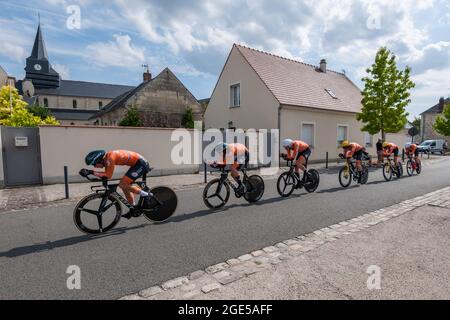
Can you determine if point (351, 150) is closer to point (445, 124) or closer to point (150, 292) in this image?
point (150, 292)

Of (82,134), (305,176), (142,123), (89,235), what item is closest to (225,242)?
(89,235)

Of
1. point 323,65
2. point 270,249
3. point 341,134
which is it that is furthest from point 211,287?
point 323,65

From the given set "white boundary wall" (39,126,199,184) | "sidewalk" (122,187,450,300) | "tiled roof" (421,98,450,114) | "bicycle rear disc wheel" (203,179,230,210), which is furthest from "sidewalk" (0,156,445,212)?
"tiled roof" (421,98,450,114)

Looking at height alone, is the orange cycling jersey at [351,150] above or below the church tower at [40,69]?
below

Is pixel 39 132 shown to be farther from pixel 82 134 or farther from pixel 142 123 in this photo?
pixel 142 123

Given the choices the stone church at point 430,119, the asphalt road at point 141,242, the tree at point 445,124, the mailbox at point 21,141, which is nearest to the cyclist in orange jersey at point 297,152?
the asphalt road at point 141,242

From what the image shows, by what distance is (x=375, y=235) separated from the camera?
15.3 ft

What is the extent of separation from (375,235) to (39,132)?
34.6ft

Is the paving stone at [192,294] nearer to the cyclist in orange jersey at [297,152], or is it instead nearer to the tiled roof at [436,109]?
the cyclist in orange jersey at [297,152]

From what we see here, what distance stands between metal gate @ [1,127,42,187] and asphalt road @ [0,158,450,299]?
155 inches

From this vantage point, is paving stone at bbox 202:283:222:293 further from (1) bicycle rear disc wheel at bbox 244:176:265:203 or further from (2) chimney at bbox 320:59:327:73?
(2) chimney at bbox 320:59:327:73

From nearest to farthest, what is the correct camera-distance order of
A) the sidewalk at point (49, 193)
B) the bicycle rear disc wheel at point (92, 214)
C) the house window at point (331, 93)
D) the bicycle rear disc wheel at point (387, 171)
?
the bicycle rear disc wheel at point (92, 214)
the sidewalk at point (49, 193)
the bicycle rear disc wheel at point (387, 171)
the house window at point (331, 93)

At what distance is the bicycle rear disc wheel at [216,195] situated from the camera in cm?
636

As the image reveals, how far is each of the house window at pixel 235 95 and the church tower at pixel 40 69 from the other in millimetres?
66225
